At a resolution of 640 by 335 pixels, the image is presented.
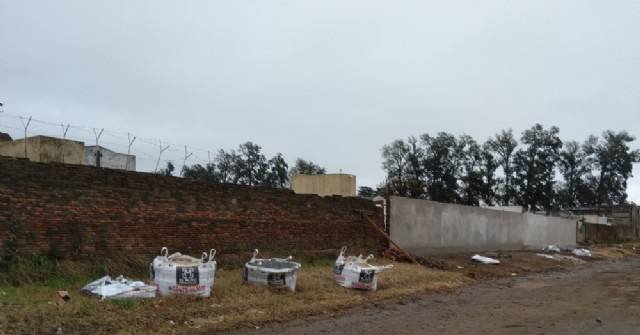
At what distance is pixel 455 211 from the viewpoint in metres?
26.8

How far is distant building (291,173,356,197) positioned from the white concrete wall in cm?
357

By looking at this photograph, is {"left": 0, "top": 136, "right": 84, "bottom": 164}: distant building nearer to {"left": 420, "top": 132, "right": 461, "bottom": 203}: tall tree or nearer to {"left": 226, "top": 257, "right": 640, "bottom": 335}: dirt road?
{"left": 226, "top": 257, "right": 640, "bottom": 335}: dirt road

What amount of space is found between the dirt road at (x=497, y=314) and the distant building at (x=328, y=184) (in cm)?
945

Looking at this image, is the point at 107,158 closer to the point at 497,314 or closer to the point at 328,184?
the point at 328,184

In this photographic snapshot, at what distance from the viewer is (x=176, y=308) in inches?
391

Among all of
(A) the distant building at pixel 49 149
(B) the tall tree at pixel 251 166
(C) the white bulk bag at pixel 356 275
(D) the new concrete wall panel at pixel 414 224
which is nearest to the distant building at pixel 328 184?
(D) the new concrete wall panel at pixel 414 224

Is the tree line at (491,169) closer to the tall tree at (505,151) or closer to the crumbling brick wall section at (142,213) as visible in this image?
the tall tree at (505,151)

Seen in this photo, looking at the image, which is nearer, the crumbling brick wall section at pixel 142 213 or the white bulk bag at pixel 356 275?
the crumbling brick wall section at pixel 142 213

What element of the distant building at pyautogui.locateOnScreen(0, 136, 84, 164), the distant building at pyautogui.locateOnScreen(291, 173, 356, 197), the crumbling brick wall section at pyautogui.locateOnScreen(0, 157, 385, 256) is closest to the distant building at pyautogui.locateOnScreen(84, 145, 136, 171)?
the distant building at pyautogui.locateOnScreen(0, 136, 84, 164)

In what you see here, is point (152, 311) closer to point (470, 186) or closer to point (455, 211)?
point (455, 211)

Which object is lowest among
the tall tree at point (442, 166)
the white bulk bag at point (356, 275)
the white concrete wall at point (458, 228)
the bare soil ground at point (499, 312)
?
the bare soil ground at point (499, 312)

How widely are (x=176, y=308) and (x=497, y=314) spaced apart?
6.48m

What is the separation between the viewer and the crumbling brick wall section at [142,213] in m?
10.9

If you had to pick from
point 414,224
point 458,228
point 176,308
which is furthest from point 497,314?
point 458,228
